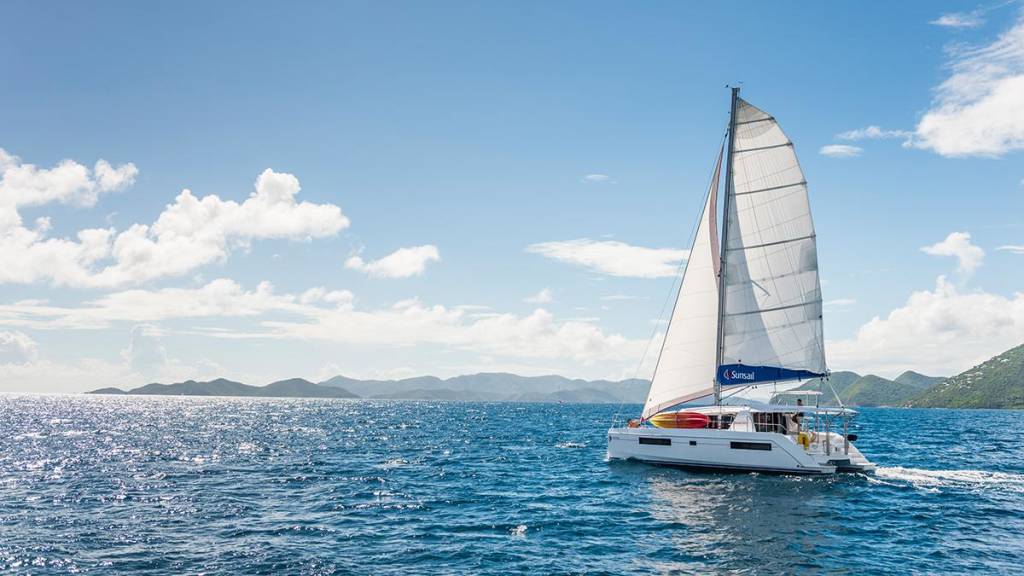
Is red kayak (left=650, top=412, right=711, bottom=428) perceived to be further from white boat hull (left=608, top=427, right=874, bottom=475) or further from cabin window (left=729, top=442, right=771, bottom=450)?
cabin window (left=729, top=442, right=771, bottom=450)

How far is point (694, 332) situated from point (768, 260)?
19.1 feet

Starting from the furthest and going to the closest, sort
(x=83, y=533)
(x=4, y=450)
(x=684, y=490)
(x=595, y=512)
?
(x=4, y=450)
(x=684, y=490)
(x=595, y=512)
(x=83, y=533)

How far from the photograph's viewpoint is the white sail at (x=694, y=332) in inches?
1515

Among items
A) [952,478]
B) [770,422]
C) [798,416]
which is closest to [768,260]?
[798,416]

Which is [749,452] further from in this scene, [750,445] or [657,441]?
[657,441]

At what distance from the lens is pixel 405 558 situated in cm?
1956

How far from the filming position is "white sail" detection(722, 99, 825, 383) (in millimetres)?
35781

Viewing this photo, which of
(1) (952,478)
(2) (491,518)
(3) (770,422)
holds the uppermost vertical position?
(3) (770,422)

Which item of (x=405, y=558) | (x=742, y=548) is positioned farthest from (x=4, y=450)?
(x=742, y=548)

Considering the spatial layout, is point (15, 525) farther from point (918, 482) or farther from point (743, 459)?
point (918, 482)

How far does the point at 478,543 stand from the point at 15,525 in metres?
16.6

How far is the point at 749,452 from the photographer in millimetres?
34375

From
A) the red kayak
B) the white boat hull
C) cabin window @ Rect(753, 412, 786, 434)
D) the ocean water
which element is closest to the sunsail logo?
cabin window @ Rect(753, 412, 786, 434)

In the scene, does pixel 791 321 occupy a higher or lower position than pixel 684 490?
higher
